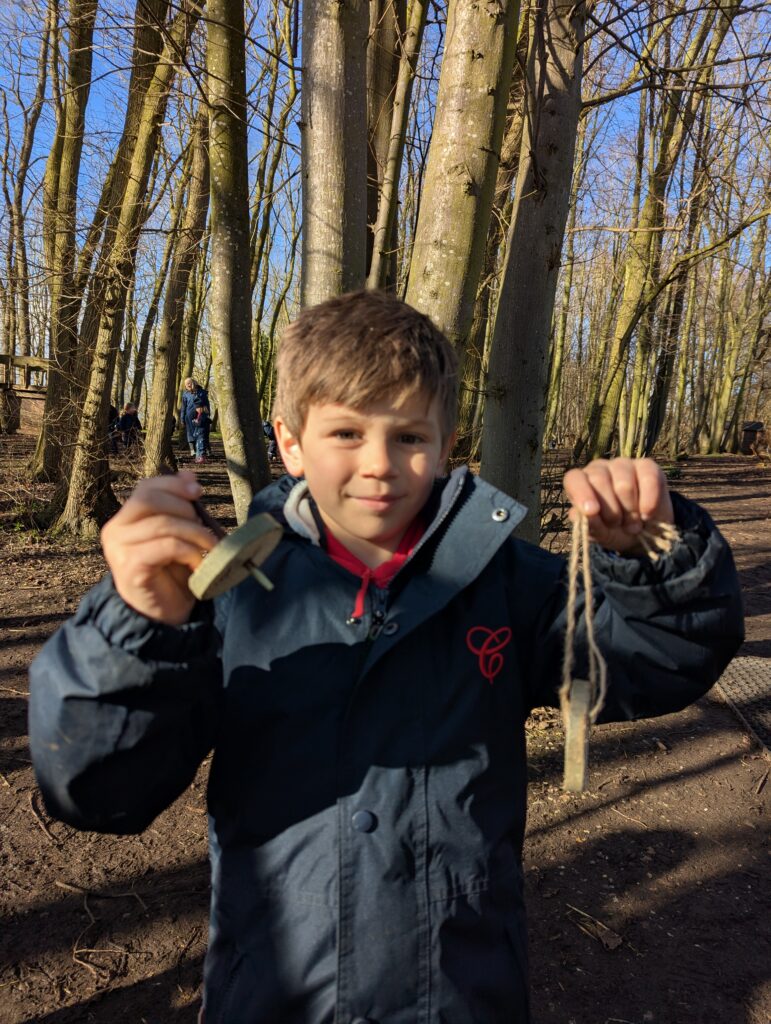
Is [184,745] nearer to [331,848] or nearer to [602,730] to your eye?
[331,848]

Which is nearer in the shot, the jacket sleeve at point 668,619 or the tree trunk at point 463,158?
the jacket sleeve at point 668,619

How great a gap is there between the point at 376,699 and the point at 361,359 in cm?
64

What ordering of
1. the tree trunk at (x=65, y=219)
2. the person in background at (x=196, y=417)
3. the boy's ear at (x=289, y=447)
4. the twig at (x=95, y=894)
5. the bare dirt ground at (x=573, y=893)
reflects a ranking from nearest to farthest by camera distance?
the boy's ear at (x=289, y=447)
the bare dirt ground at (x=573, y=893)
the twig at (x=95, y=894)
the tree trunk at (x=65, y=219)
the person in background at (x=196, y=417)

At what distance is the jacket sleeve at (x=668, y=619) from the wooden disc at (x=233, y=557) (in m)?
0.63

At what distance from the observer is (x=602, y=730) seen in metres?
4.45

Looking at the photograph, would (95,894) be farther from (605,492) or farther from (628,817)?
(605,492)

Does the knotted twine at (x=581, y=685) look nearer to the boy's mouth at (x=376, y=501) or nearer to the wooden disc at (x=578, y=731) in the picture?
the wooden disc at (x=578, y=731)

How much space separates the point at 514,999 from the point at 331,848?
48 centimetres

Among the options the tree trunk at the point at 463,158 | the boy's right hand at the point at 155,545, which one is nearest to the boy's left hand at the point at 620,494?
the boy's right hand at the point at 155,545

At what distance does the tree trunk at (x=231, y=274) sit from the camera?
4188 millimetres

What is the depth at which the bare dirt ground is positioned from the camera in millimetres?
2471

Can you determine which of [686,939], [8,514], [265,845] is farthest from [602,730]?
[8,514]

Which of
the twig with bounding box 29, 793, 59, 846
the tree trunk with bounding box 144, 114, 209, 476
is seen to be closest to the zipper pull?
the twig with bounding box 29, 793, 59, 846

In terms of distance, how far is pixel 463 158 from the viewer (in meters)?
3.00
